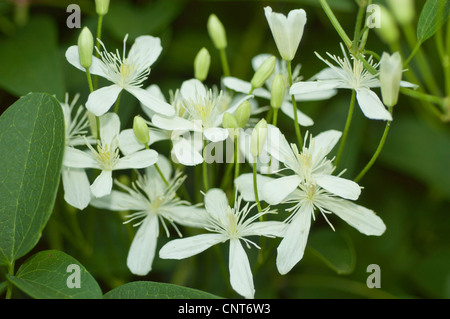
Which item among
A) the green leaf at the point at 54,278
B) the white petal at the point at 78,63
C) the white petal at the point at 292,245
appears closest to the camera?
the green leaf at the point at 54,278

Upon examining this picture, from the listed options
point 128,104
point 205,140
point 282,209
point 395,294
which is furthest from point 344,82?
point 395,294

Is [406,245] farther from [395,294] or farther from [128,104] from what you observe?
[128,104]

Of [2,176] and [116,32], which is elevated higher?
[116,32]

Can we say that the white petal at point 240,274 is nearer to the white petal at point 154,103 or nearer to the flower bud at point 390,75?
the white petal at point 154,103

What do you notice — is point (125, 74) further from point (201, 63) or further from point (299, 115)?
point (299, 115)

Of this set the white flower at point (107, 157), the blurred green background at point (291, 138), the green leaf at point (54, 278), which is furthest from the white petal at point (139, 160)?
the blurred green background at point (291, 138)

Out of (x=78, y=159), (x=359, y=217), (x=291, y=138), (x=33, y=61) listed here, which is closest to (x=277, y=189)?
(x=359, y=217)
